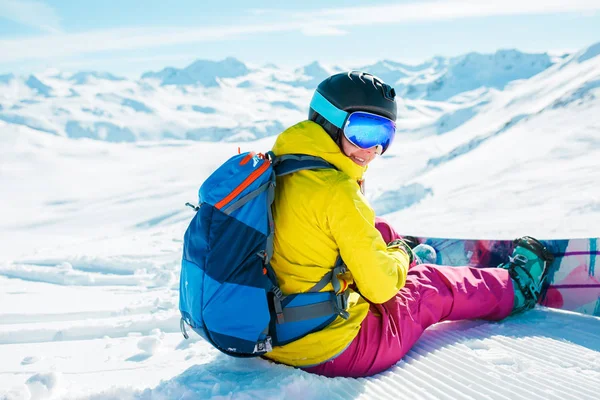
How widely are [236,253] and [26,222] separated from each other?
20253 mm

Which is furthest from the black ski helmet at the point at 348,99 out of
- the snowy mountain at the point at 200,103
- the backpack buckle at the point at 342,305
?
the snowy mountain at the point at 200,103

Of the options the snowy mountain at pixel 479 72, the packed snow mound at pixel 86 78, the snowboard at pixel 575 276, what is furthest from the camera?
the packed snow mound at pixel 86 78

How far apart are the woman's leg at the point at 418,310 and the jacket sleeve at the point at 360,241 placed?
356mm

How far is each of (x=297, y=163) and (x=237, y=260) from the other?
46cm

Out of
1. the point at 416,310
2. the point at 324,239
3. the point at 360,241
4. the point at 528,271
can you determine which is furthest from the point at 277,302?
the point at 528,271

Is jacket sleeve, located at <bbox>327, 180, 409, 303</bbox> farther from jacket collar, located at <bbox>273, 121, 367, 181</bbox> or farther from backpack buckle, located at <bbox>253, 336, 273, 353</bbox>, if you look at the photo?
backpack buckle, located at <bbox>253, 336, 273, 353</bbox>

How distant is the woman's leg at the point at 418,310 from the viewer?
223 cm

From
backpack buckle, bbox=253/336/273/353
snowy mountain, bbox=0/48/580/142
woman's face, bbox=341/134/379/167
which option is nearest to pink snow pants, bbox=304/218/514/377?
backpack buckle, bbox=253/336/273/353

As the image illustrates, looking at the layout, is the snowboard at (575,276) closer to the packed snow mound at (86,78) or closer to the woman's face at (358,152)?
the woman's face at (358,152)

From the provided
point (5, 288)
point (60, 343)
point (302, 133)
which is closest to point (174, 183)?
point (5, 288)

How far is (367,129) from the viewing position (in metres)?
2.12

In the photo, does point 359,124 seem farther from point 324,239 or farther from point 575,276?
point 575,276

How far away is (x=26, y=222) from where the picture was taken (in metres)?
19.3

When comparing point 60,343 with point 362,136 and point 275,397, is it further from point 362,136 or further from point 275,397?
point 362,136
